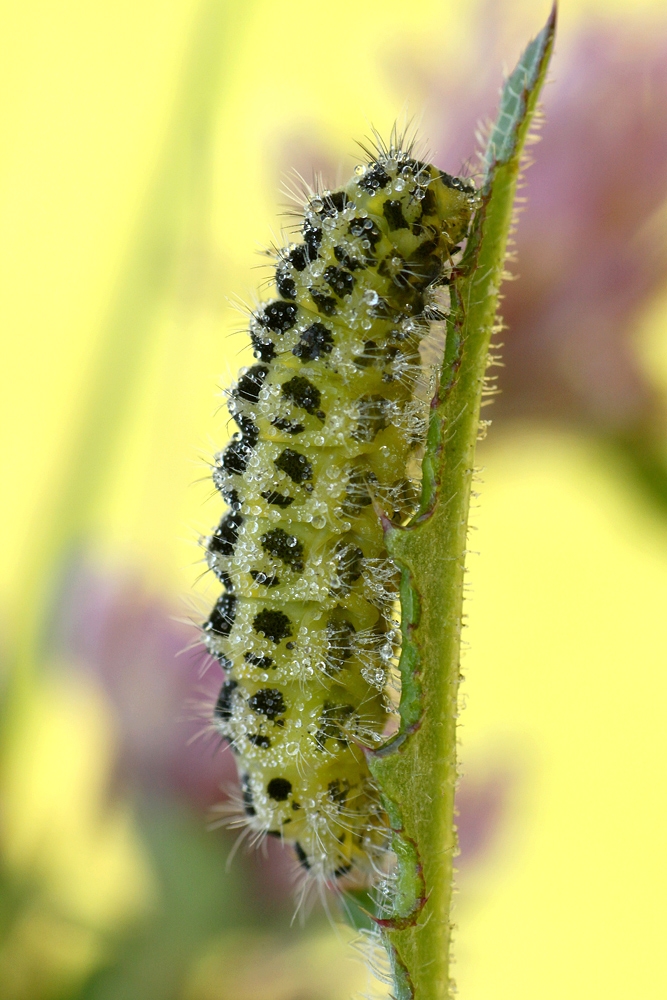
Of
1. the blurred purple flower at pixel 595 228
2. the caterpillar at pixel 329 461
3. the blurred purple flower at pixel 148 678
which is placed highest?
the blurred purple flower at pixel 595 228

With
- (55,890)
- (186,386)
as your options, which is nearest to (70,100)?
(186,386)

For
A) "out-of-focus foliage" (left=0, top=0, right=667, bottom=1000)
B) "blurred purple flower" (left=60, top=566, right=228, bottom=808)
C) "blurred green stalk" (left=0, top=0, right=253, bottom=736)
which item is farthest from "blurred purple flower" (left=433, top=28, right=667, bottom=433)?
"blurred purple flower" (left=60, top=566, right=228, bottom=808)

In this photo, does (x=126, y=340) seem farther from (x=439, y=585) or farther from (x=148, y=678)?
(x=439, y=585)

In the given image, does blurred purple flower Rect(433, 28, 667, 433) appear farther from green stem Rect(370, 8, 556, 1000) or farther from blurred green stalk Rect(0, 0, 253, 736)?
green stem Rect(370, 8, 556, 1000)

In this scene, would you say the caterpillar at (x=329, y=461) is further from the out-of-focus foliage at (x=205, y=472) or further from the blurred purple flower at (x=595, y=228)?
the blurred purple flower at (x=595, y=228)

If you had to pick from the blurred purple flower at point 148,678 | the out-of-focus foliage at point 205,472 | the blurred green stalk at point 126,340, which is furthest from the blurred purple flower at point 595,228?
the blurred purple flower at point 148,678

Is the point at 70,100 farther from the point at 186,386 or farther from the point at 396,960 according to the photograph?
the point at 396,960

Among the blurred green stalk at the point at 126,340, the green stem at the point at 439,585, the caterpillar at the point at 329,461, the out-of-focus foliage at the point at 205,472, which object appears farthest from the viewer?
the blurred green stalk at the point at 126,340
